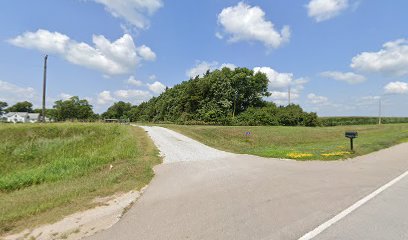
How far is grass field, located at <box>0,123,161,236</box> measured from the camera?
5.35 metres

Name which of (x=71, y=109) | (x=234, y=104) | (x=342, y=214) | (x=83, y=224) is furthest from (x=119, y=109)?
(x=342, y=214)

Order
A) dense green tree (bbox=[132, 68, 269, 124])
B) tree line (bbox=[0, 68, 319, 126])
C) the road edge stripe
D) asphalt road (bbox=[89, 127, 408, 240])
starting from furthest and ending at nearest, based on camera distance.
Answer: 1. dense green tree (bbox=[132, 68, 269, 124])
2. tree line (bbox=[0, 68, 319, 126])
3. asphalt road (bbox=[89, 127, 408, 240])
4. the road edge stripe

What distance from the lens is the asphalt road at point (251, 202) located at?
4441 mm

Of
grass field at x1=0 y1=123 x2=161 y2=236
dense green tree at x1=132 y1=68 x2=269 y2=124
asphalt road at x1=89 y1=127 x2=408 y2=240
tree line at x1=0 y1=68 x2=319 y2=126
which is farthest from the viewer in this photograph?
dense green tree at x1=132 y1=68 x2=269 y2=124

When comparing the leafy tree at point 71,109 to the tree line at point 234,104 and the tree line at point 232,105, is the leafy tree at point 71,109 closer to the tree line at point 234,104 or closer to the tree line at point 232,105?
the tree line at point 232,105

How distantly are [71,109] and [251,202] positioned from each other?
9122 centimetres

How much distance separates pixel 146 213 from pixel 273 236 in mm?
2442

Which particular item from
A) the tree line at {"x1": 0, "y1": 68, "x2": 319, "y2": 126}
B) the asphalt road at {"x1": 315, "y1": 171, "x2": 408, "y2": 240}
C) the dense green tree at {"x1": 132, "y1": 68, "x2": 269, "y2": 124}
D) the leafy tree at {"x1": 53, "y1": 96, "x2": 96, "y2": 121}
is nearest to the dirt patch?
the asphalt road at {"x1": 315, "y1": 171, "x2": 408, "y2": 240}

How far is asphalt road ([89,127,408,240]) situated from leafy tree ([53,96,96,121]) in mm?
83251

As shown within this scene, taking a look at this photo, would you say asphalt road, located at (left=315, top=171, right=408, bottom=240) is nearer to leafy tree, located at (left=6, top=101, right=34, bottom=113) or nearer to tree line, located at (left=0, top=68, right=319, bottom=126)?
tree line, located at (left=0, top=68, right=319, bottom=126)

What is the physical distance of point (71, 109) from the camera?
8594cm

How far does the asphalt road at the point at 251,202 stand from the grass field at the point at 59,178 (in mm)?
1027

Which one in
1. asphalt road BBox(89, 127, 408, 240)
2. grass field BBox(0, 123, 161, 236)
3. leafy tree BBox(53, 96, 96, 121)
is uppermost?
leafy tree BBox(53, 96, 96, 121)

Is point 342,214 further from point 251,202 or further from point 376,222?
point 251,202
